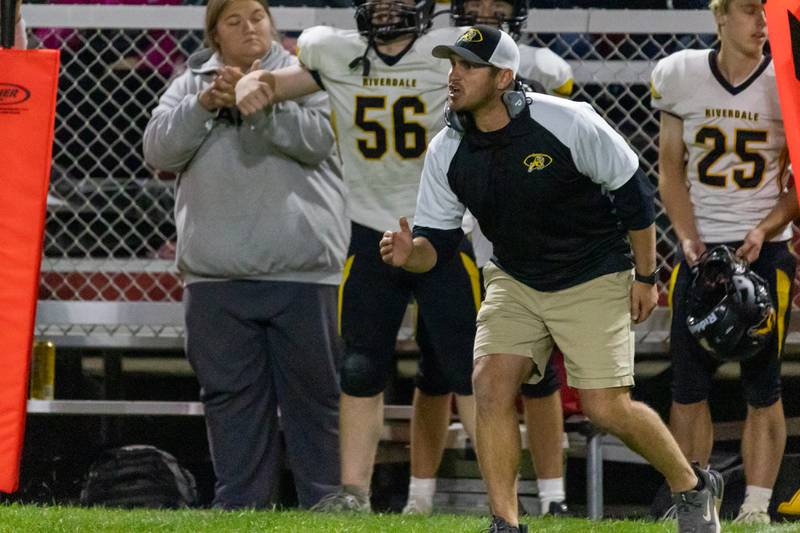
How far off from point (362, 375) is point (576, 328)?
3.72ft

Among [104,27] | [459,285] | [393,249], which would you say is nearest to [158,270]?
[104,27]

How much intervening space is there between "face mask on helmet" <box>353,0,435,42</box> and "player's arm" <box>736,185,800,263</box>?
1.43 metres

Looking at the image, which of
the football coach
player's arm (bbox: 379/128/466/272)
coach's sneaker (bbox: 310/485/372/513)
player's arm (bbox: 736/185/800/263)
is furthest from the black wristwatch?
coach's sneaker (bbox: 310/485/372/513)

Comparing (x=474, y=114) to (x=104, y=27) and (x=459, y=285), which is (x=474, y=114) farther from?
(x=104, y=27)

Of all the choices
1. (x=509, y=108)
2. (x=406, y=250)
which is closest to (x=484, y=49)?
(x=509, y=108)

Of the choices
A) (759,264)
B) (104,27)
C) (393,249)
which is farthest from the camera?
(104,27)

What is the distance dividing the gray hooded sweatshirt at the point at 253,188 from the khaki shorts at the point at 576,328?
1388 millimetres

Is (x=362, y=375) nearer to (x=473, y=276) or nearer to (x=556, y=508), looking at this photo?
(x=473, y=276)

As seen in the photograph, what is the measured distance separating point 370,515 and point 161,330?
1.83m

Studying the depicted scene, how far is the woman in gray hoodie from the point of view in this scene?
5242 mm

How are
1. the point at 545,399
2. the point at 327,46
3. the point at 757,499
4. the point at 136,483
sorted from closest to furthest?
the point at 757,499 → the point at 545,399 → the point at 327,46 → the point at 136,483

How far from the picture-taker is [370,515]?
463cm

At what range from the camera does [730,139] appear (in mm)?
5004

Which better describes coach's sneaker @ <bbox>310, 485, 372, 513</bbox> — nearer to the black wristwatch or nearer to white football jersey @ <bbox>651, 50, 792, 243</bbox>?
the black wristwatch
